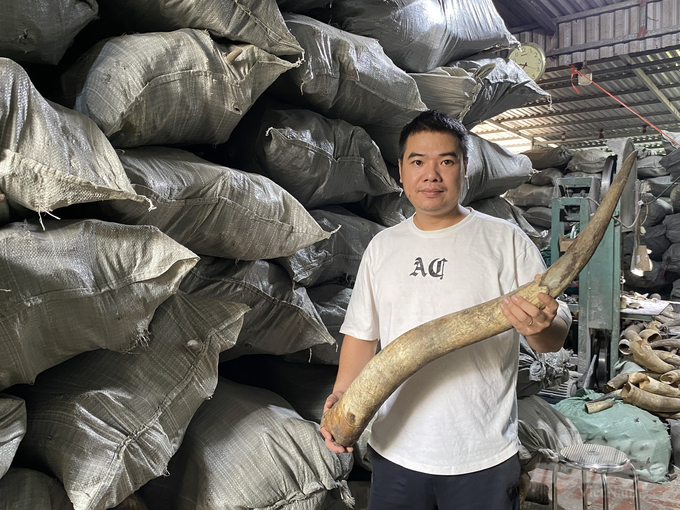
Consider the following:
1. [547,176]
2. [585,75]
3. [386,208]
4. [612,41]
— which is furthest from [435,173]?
[585,75]

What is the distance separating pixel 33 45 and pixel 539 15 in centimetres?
703

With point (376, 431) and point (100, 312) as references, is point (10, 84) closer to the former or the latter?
point (100, 312)

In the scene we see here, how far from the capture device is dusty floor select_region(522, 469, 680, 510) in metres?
2.34

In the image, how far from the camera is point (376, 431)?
4.16 ft

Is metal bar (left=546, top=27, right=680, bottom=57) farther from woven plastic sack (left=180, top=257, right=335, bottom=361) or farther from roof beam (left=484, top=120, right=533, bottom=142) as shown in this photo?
woven plastic sack (left=180, top=257, right=335, bottom=361)

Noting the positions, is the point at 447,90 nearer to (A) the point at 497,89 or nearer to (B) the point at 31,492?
(A) the point at 497,89

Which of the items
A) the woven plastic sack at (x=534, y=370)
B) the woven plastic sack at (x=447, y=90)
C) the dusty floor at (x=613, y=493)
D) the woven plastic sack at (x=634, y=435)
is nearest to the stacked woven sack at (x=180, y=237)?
→ the woven plastic sack at (x=447, y=90)

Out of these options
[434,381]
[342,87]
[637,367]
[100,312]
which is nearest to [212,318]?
[100,312]

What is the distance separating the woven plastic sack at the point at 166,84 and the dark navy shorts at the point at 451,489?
107 centimetres

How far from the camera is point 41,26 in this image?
3.95ft

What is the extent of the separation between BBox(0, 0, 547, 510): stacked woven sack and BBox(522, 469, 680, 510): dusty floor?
1.09 meters

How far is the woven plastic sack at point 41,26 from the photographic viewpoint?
3.80 ft

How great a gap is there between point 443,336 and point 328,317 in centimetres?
109

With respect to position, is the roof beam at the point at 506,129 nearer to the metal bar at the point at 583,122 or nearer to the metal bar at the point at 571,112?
the metal bar at the point at 583,122
